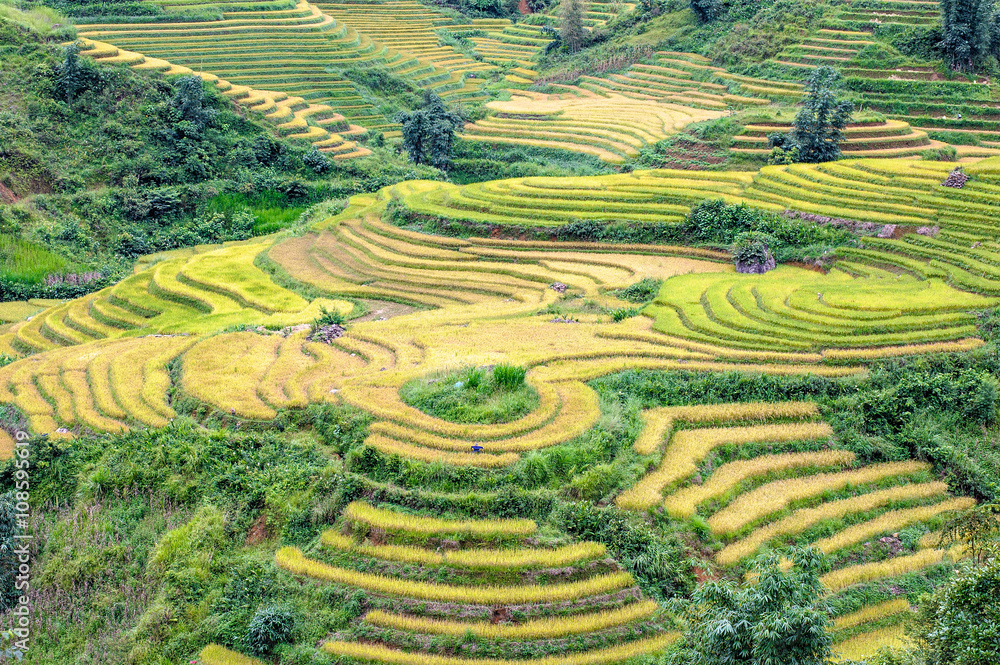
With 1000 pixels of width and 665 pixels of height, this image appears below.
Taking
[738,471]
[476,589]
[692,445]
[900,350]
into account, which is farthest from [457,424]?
[900,350]

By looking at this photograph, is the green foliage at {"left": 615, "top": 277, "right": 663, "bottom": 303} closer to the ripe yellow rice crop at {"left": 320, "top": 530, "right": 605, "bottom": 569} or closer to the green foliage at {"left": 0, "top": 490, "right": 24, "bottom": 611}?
the ripe yellow rice crop at {"left": 320, "top": 530, "right": 605, "bottom": 569}

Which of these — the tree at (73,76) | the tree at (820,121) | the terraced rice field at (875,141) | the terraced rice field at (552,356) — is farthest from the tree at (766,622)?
the tree at (73,76)

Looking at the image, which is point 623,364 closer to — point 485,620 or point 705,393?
point 705,393

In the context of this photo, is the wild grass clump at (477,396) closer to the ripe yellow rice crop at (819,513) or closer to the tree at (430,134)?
the ripe yellow rice crop at (819,513)

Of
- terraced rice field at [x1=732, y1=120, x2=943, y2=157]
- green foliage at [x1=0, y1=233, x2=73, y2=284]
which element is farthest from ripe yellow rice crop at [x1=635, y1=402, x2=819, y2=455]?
green foliage at [x1=0, y1=233, x2=73, y2=284]

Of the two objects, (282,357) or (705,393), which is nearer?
(705,393)

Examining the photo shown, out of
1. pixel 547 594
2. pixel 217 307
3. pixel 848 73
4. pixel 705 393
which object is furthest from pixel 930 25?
pixel 547 594
